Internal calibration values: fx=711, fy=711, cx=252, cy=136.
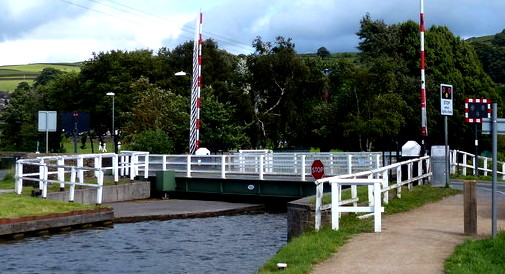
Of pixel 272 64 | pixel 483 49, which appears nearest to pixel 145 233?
pixel 272 64

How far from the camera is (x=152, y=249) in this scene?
18516 mm

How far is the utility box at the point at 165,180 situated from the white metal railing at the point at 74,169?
26.3 inches

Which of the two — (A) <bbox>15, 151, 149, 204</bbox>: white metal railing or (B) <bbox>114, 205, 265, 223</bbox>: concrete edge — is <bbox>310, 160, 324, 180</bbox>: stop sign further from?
(A) <bbox>15, 151, 149, 204</bbox>: white metal railing

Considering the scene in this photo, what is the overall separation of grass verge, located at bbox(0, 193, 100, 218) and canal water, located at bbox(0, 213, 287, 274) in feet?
4.12

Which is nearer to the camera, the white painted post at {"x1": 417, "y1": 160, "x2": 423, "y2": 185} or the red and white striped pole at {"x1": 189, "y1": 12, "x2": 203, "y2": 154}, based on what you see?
the white painted post at {"x1": 417, "y1": 160, "x2": 423, "y2": 185}

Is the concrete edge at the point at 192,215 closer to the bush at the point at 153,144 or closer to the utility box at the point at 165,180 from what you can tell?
the utility box at the point at 165,180

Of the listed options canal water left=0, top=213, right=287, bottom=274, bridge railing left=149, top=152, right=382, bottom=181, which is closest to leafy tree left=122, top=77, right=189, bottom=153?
bridge railing left=149, top=152, right=382, bottom=181

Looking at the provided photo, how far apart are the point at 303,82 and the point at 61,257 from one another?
4619cm

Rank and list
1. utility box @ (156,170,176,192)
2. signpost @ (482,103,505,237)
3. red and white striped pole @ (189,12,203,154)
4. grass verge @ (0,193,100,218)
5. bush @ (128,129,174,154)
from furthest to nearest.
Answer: bush @ (128,129,174,154) < red and white striped pole @ (189,12,203,154) < utility box @ (156,170,176,192) < grass verge @ (0,193,100,218) < signpost @ (482,103,505,237)

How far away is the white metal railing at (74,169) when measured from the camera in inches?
1007

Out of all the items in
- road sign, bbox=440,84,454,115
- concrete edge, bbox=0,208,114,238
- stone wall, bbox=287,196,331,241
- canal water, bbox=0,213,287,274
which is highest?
road sign, bbox=440,84,454,115

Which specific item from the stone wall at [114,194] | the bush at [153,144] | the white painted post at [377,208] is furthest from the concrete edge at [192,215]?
the bush at [153,144]

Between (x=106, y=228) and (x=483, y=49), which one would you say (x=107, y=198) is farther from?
(x=483, y=49)

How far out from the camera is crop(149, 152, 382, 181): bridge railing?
3056 centimetres
